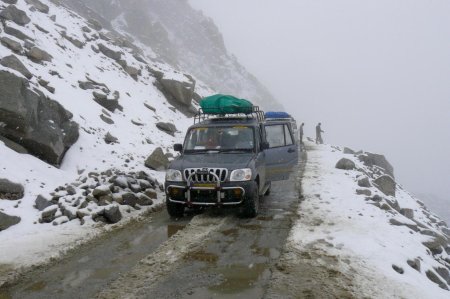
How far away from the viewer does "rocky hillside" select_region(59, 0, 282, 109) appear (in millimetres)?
58406

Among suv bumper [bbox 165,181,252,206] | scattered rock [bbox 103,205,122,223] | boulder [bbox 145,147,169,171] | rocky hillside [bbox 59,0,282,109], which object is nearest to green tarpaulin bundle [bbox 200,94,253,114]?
suv bumper [bbox 165,181,252,206]

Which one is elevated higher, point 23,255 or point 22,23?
point 22,23

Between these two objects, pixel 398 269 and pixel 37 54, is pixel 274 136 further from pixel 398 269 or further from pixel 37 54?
pixel 37 54

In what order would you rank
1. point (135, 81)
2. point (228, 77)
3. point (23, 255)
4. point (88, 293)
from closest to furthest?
point (88, 293) → point (23, 255) → point (135, 81) → point (228, 77)

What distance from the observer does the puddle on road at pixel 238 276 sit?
5227mm

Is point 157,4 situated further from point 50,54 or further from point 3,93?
point 3,93

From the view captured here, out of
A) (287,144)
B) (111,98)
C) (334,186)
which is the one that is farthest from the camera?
(111,98)

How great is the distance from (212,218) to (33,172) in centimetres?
469

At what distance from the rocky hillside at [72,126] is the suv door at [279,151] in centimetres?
322

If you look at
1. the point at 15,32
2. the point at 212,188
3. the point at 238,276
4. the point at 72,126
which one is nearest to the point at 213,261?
the point at 238,276

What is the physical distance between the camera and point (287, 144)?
11383 mm

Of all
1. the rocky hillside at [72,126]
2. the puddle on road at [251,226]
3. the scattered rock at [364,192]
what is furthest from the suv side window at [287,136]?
the rocky hillside at [72,126]

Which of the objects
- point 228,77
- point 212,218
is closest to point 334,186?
point 212,218

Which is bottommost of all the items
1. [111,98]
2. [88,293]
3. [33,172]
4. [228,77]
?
[88,293]
